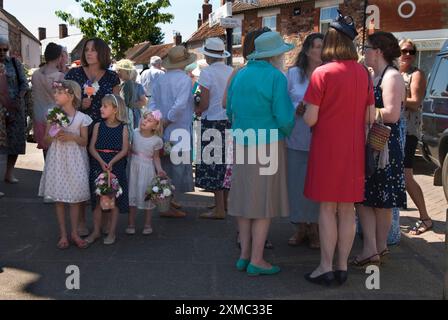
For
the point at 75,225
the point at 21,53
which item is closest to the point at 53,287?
the point at 75,225

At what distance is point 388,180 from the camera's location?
402 cm

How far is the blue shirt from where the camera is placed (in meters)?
3.65

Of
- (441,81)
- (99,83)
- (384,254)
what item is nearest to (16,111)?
(99,83)

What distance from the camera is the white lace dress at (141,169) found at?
15.9 ft

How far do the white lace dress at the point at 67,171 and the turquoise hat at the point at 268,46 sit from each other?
1.67 m

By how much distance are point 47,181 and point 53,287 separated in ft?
3.87

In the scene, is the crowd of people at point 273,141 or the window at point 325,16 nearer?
the crowd of people at point 273,141

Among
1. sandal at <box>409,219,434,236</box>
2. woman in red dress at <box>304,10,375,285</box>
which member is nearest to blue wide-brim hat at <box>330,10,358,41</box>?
woman in red dress at <box>304,10,375,285</box>

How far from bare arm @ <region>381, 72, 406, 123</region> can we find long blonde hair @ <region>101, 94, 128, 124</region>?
2233 mm

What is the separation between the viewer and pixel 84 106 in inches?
186

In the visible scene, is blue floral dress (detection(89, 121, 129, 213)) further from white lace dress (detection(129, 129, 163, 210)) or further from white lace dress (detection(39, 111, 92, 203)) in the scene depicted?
white lace dress (detection(129, 129, 163, 210))

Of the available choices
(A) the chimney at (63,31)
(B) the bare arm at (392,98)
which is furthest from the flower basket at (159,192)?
(A) the chimney at (63,31)

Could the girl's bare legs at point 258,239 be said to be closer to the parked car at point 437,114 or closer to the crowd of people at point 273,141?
the crowd of people at point 273,141

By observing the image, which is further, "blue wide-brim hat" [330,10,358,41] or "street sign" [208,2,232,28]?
"street sign" [208,2,232,28]
